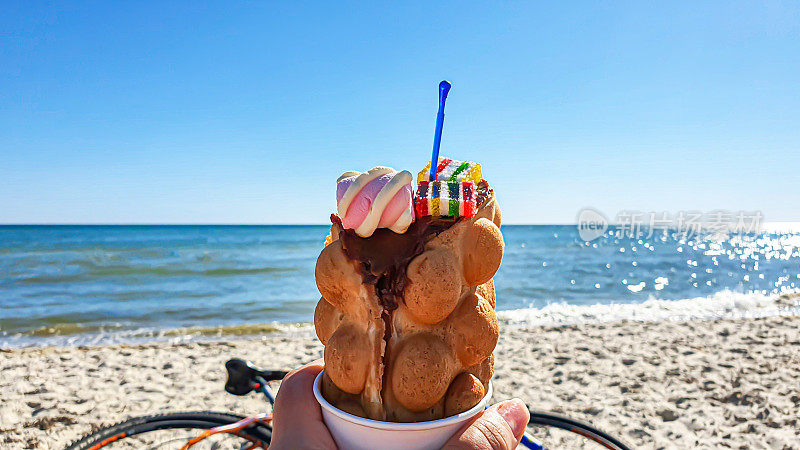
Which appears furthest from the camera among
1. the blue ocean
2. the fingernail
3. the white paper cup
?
the blue ocean

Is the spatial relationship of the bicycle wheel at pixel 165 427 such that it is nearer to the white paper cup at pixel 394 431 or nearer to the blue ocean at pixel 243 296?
the white paper cup at pixel 394 431

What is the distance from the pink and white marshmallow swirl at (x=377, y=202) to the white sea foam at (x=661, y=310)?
8.18 m

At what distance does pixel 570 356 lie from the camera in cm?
662

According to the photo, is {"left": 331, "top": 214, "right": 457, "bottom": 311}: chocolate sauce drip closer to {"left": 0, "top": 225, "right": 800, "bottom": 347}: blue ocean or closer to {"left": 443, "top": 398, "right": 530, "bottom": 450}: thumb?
{"left": 443, "top": 398, "right": 530, "bottom": 450}: thumb

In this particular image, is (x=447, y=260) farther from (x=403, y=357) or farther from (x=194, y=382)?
(x=194, y=382)

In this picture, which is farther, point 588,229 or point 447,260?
point 588,229

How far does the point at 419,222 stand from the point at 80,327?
951 centimetres

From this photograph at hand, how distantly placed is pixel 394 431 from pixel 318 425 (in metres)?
0.33

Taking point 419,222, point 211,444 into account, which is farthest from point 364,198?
point 211,444

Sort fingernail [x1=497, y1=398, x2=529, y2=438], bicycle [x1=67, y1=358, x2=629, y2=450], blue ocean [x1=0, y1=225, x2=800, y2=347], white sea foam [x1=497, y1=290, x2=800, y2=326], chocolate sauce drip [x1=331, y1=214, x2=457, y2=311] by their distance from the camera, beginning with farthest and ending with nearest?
white sea foam [x1=497, y1=290, x2=800, y2=326], blue ocean [x1=0, y1=225, x2=800, y2=347], bicycle [x1=67, y1=358, x2=629, y2=450], fingernail [x1=497, y1=398, x2=529, y2=438], chocolate sauce drip [x1=331, y1=214, x2=457, y2=311]

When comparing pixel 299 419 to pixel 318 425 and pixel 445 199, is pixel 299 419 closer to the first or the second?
pixel 318 425

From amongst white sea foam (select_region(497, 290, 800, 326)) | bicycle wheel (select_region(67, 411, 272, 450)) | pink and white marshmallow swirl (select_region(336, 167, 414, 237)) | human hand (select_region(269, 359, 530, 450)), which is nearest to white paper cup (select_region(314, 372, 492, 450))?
human hand (select_region(269, 359, 530, 450))

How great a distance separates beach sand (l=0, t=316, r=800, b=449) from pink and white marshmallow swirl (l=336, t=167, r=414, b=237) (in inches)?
130

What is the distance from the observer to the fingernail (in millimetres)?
1820
